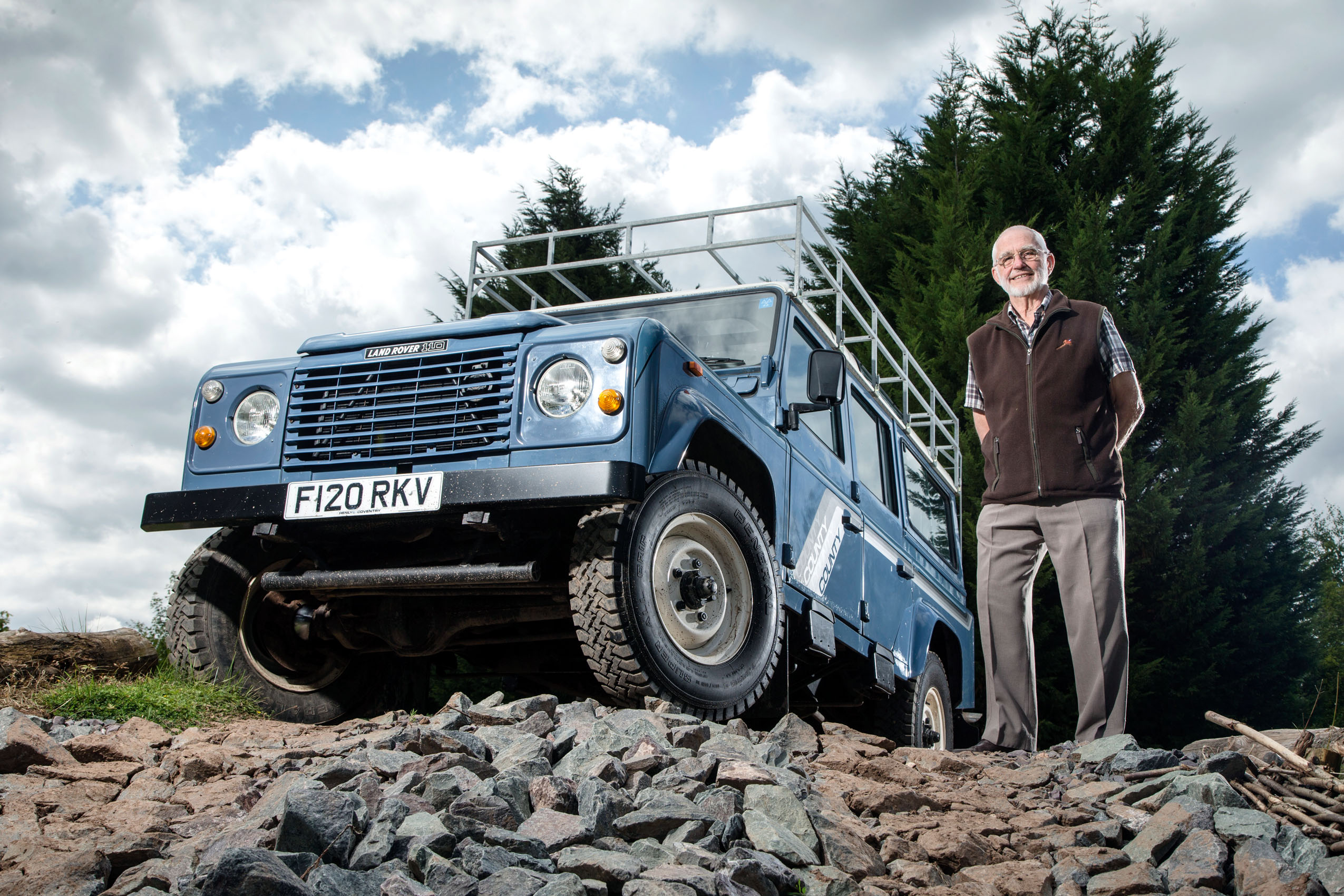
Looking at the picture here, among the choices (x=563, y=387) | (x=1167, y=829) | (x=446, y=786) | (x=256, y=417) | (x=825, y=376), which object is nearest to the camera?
(x=446, y=786)

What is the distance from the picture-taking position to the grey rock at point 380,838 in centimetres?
221

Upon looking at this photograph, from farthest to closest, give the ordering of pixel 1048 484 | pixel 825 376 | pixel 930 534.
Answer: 1. pixel 930 534
2. pixel 825 376
3. pixel 1048 484

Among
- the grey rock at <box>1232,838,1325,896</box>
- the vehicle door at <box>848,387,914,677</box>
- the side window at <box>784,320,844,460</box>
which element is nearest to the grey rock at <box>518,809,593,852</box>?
the grey rock at <box>1232,838,1325,896</box>

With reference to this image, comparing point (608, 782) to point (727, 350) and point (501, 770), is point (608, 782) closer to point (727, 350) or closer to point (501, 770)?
point (501, 770)

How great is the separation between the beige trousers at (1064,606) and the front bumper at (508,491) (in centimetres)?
175

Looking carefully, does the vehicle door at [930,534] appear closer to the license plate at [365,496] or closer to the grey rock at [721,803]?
the license plate at [365,496]

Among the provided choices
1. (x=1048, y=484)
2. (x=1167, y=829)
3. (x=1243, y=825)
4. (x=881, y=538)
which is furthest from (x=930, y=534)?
(x=1167, y=829)

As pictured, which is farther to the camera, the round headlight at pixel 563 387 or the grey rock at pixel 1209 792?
the round headlight at pixel 563 387

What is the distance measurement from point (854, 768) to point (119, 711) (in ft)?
8.90

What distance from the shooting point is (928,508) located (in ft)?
26.1

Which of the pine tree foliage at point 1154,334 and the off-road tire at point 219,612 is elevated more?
the pine tree foliage at point 1154,334

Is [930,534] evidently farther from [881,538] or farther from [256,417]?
[256,417]

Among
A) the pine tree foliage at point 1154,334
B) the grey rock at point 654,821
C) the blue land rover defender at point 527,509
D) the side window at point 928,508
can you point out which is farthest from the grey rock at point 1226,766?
the pine tree foliage at point 1154,334

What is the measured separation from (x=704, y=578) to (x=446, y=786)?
1473 millimetres
